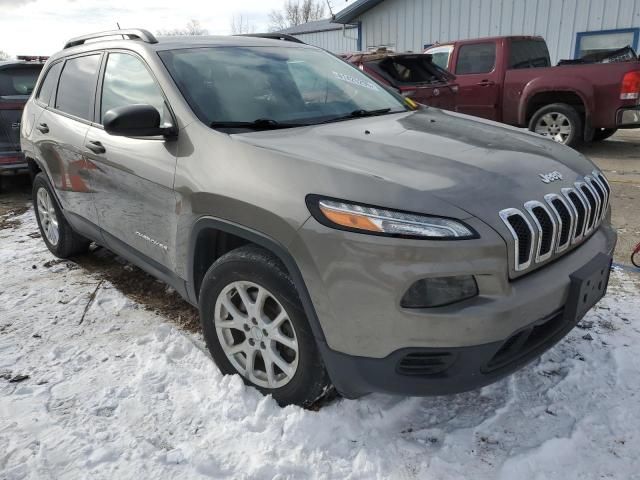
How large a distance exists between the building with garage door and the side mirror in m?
13.2

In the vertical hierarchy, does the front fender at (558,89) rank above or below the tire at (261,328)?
above

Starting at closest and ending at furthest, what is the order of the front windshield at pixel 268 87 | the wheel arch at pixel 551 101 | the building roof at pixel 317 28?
1. the front windshield at pixel 268 87
2. the wheel arch at pixel 551 101
3. the building roof at pixel 317 28

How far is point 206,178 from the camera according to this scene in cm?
234

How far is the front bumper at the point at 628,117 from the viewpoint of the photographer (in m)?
7.48

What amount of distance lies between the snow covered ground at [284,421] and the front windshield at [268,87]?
4.39 ft

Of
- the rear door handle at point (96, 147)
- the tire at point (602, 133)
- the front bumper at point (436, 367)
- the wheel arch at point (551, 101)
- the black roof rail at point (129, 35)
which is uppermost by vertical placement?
the black roof rail at point (129, 35)

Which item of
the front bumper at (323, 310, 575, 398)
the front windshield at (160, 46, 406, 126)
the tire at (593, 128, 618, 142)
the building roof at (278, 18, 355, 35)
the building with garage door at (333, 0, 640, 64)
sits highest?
the building roof at (278, 18, 355, 35)

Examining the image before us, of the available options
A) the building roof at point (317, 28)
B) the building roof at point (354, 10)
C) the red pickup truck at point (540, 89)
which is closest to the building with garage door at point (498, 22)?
the building roof at point (354, 10)

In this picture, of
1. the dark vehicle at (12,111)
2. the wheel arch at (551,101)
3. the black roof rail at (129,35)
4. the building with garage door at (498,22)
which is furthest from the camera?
the building with garage door at (498,22)

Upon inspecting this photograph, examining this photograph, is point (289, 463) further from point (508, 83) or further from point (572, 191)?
point (508, 83)

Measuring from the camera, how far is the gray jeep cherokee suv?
182cm

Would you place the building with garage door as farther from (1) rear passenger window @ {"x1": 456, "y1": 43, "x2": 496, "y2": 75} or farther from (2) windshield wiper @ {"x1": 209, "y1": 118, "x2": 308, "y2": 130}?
(2) windshield wiper @ {"x1": 209, "y1": 118, "x2": 308, "y2": 130}

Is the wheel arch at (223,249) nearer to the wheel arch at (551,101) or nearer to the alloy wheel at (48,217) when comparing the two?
the alloy wheel at (48,217)

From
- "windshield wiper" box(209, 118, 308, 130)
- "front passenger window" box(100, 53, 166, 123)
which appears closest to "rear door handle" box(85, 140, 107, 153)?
"front passenger window" box(100, 53, 166, 123)
